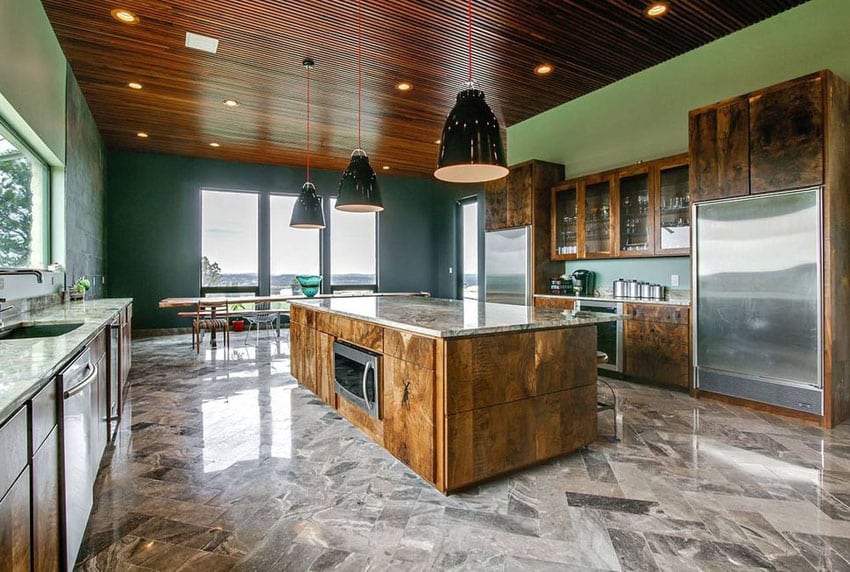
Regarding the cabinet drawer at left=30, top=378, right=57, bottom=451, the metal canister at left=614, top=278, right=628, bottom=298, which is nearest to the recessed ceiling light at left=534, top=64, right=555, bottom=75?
the metal canister at left=614, top=278, right=628, bottom=298

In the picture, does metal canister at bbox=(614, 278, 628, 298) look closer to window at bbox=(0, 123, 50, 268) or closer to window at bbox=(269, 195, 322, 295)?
window at bbox=(0, 123, 50, 268)

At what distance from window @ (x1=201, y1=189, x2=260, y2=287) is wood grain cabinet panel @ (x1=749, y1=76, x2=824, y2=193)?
765cm

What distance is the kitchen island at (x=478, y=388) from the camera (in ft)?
6.96

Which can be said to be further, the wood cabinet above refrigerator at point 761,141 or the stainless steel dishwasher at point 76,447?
the wood cabinet above refrigerator at point 761,141

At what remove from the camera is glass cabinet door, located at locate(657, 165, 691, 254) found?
423cm

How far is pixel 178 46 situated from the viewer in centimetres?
401

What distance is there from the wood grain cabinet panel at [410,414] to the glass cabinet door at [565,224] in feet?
11.5

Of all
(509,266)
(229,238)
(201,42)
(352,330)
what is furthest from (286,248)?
(352,330)

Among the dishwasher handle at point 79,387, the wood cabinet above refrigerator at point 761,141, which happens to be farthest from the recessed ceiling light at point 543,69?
the dishwasher handle at point 79,387

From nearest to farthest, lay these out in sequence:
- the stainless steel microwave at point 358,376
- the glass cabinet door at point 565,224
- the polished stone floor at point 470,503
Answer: the polished stone floor at point 470,503, the stainless steel microwave at point 358,376, the glass cabinet door at point 565,224

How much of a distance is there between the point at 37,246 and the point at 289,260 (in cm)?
493

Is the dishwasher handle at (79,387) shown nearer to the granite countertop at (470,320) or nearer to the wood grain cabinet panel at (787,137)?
the granite countertop at (470,320)

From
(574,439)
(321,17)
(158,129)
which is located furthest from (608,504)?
(158,129)

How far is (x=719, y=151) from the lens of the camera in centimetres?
368
